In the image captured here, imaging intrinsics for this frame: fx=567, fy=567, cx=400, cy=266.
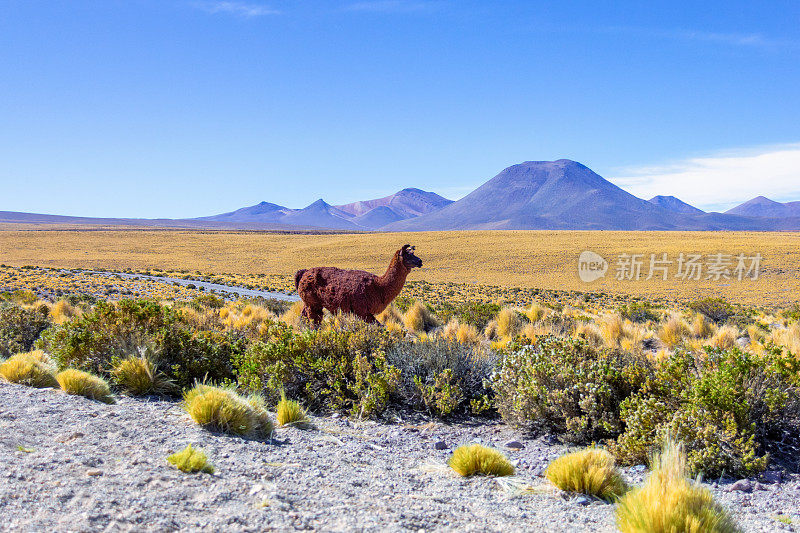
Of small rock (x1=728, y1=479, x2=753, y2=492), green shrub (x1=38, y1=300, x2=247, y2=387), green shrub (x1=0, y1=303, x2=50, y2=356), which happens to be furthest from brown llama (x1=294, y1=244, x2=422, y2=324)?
small rock (x1=728, y1=479, x2=753, y2=492)

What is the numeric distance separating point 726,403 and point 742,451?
45cm

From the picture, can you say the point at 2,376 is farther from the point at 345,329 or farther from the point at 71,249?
the point at 71,249

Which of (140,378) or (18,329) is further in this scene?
(18,329)

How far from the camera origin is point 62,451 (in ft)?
13.6

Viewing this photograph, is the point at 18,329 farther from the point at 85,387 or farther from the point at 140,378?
the point at 85,387

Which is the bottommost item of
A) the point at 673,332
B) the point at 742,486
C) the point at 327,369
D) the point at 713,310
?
the point at 713,310

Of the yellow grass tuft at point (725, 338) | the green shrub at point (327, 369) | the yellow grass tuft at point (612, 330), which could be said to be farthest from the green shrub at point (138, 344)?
Answer: the yellow grass tuft at point (725, 338)

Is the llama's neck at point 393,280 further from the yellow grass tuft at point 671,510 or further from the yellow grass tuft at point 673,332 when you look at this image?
the yellow grass tuft at point 671,510

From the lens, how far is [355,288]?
33.1 feet

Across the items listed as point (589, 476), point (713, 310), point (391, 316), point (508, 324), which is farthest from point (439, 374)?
point (713, 310)

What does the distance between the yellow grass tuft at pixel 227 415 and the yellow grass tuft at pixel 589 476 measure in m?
2.57

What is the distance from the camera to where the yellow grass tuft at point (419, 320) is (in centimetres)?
1366

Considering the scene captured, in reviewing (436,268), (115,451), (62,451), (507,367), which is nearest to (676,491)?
(507,367)

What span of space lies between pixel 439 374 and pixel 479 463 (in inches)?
73.9
